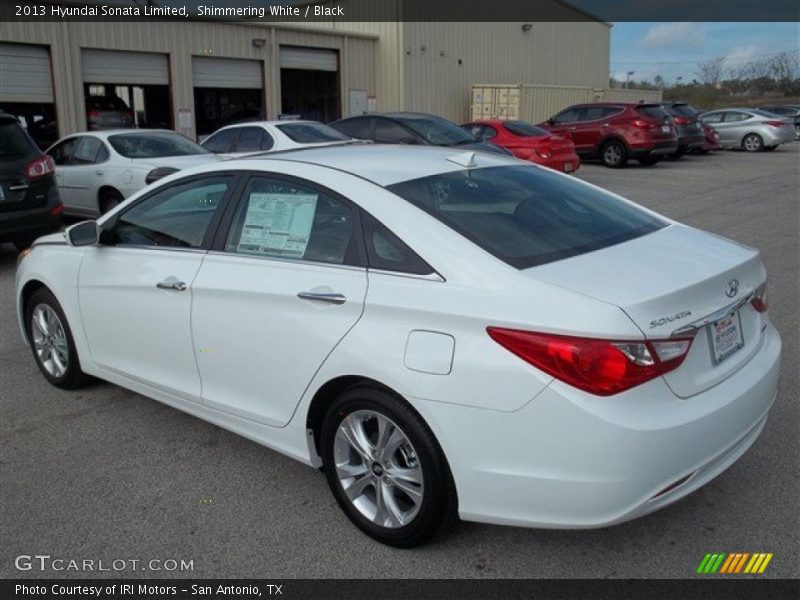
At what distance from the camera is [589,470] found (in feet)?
8.38

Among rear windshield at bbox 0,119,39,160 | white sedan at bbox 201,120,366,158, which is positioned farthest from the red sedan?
rear windshield at bbox 0,119,39,160

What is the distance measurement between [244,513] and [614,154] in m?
19.3

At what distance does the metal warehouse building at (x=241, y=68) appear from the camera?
55.3 feet

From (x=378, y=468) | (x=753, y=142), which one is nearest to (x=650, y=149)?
(x=753, y=142)

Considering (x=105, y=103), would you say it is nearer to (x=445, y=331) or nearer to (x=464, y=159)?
(x=464, y=159)

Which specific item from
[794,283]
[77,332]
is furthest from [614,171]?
[77,332]

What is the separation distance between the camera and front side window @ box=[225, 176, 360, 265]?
3291 millimetres

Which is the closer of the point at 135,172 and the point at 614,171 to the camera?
the point at 135,172

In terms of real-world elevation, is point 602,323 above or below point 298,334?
above

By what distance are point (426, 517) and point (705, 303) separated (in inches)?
52.2

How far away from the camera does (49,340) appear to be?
4.91 meters

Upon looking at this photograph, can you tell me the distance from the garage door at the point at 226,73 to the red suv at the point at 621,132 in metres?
8.80

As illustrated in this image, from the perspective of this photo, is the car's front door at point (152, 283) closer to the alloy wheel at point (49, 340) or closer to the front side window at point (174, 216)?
the front side window at point (174, 216)

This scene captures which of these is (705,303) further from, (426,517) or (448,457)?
(426,517)
